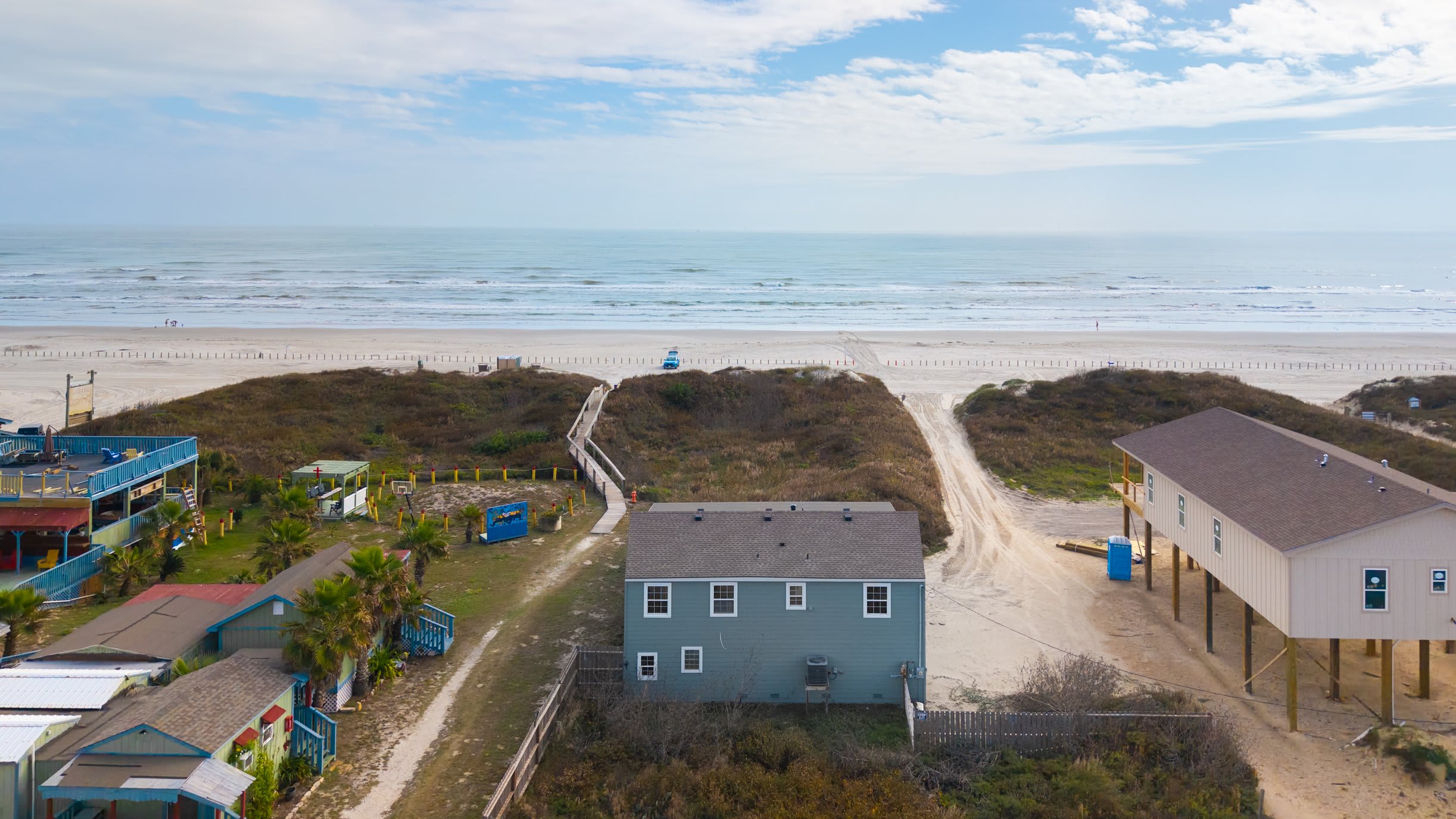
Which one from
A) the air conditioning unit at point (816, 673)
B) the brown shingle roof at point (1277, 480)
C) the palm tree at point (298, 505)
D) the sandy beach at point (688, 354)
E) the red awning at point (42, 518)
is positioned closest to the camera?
the brown shingle roof at point (1277, 480)

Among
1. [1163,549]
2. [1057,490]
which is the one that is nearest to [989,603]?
[1163,549]

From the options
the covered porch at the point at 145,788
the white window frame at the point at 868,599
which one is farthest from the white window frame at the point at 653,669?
the covered porch at the point at 145,788

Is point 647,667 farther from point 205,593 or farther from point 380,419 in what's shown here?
point 380,419

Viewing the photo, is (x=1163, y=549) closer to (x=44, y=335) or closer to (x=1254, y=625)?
(x=1254, y=625)

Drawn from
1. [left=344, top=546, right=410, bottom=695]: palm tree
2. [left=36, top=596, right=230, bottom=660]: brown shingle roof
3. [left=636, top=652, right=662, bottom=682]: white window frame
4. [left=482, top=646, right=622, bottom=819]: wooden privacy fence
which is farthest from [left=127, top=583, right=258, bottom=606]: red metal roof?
[left=636, top=652, right=662, bottom=682]: white window frame

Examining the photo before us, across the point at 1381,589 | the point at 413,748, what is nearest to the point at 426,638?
the point at 413,748

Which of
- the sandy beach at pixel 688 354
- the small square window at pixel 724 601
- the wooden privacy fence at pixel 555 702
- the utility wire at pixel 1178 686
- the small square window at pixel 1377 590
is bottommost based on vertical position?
the utility wire at pixel 1178 686

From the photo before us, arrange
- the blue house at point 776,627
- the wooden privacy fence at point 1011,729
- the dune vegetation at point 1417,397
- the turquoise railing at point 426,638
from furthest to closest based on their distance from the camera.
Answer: the dune vegetation at point 1417,397, the turquoise railing at point 426,638, the blue house at point 776,627, the wooden privacy fence at point 1011,729

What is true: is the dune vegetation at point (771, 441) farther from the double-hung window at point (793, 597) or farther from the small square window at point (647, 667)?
the small square window at point (647, 667)
